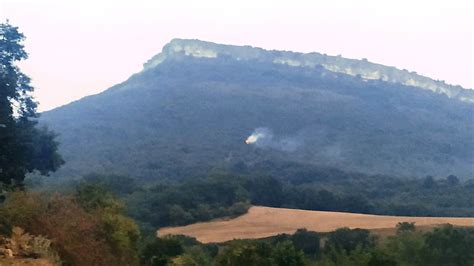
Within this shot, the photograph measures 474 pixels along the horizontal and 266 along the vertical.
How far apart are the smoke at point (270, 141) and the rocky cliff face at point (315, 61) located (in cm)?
4192

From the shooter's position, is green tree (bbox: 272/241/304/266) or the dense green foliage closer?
green tree (bbox: 272/241/304/266)

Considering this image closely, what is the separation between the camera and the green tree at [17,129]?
69.7 ft

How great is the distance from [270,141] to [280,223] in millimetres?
63011

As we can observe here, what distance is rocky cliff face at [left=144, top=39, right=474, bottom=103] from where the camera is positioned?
155000mm

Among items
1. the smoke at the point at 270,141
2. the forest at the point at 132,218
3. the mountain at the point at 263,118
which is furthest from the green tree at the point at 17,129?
the smoke at the point at 270,141

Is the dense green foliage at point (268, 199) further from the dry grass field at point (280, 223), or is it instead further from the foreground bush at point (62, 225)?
the foreground bush at point (62, 225)

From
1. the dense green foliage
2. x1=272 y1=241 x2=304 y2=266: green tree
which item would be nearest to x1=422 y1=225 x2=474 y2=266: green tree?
x1=272 y1=241 x2=304 y2=266: green tree

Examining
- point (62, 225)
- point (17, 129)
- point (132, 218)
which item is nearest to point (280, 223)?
point (132, 218)

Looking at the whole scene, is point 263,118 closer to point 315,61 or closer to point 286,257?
point 315,61

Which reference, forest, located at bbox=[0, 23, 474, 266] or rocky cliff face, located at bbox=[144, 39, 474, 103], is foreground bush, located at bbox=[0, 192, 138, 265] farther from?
rocky cliff face, located at bbox=[144, 39, 474, 103]

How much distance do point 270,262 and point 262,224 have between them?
3195 cm

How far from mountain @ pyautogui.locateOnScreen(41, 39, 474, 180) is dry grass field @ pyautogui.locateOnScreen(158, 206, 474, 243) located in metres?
25.4

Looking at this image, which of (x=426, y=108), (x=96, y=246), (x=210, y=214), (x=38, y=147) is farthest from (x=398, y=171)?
(x=96, y=246)

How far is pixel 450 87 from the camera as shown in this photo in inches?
6156
